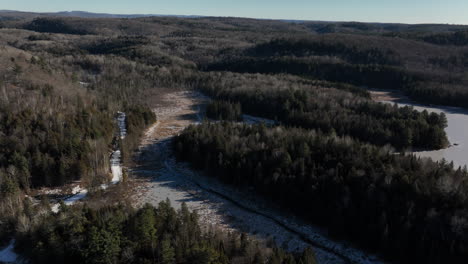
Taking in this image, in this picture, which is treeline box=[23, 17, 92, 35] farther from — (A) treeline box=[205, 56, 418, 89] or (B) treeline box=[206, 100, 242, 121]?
(B) treeline box=[206, 100, 242, 121]

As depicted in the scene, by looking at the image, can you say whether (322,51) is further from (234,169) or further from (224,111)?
(234,169)

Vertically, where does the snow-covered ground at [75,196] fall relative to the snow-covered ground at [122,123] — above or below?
below

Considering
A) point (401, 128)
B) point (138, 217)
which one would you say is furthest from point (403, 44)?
point (138, 217)

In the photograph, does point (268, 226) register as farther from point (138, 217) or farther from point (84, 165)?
point (84, 165)

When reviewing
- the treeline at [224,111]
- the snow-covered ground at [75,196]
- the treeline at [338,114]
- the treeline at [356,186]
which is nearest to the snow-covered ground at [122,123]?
the treeline at [356,186]

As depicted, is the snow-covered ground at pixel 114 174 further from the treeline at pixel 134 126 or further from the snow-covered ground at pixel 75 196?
the treeline at pixel 134 126

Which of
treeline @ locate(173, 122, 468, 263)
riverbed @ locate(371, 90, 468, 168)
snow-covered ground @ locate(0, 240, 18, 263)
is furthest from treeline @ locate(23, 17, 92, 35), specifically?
snow-covered ground @ locate(0, 240, 18, 263)
